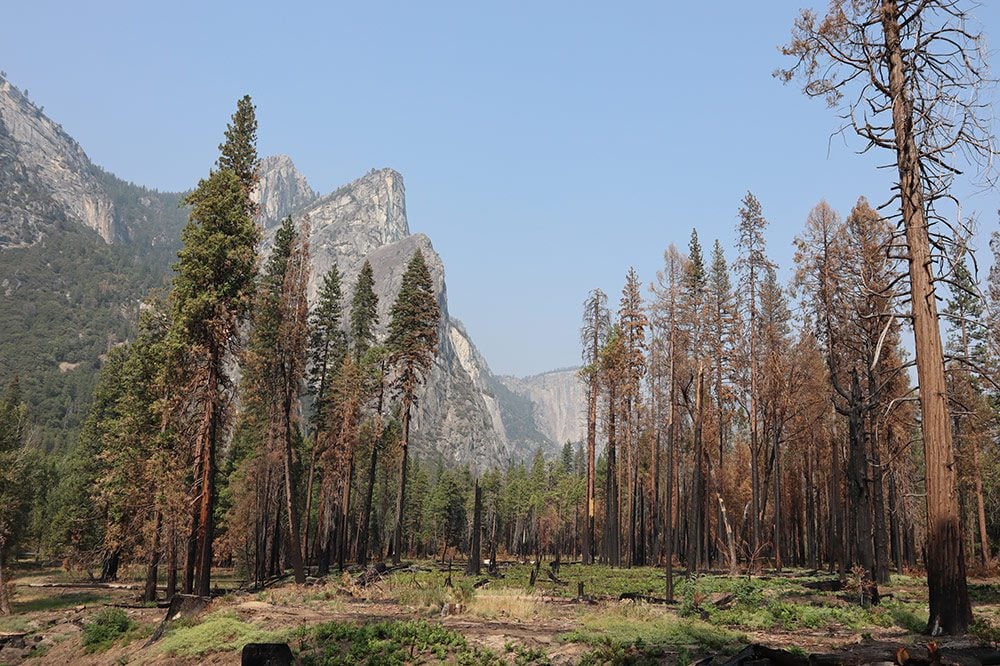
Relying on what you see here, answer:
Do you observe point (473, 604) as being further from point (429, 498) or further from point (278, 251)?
point (429, 498)

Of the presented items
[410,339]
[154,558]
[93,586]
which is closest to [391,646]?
[154,558]

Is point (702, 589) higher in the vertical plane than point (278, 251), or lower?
lower

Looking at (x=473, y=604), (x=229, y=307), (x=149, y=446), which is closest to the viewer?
(x=473, y=604)

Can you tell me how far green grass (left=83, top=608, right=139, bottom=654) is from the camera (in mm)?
18453

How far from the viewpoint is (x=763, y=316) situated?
4012cm

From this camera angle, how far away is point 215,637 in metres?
15.6

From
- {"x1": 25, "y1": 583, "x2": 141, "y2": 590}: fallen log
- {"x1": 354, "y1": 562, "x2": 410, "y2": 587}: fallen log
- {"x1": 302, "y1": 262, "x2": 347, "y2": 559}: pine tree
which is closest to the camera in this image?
{"x1": 354, "y1": 562, "x2": 410, "y2": 587}: fallen log

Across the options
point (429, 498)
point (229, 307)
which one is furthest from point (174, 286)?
point (429, 498)

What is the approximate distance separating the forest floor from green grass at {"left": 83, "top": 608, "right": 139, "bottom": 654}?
4 centimetres

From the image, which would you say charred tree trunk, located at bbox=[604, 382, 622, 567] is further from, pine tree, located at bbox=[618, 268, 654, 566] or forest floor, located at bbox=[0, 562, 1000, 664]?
forest floor, located at bbox=[0, 562, 1000, 664]

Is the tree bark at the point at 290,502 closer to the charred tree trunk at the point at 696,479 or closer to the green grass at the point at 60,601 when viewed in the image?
the green grass at the point at 60,601

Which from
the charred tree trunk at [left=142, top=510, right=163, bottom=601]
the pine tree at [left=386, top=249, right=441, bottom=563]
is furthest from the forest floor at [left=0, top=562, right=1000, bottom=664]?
the pine tree at [left=386, top=249, right=441, bottom=563]

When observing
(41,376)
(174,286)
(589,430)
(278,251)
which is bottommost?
(589,430)

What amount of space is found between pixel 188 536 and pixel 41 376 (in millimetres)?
211872
